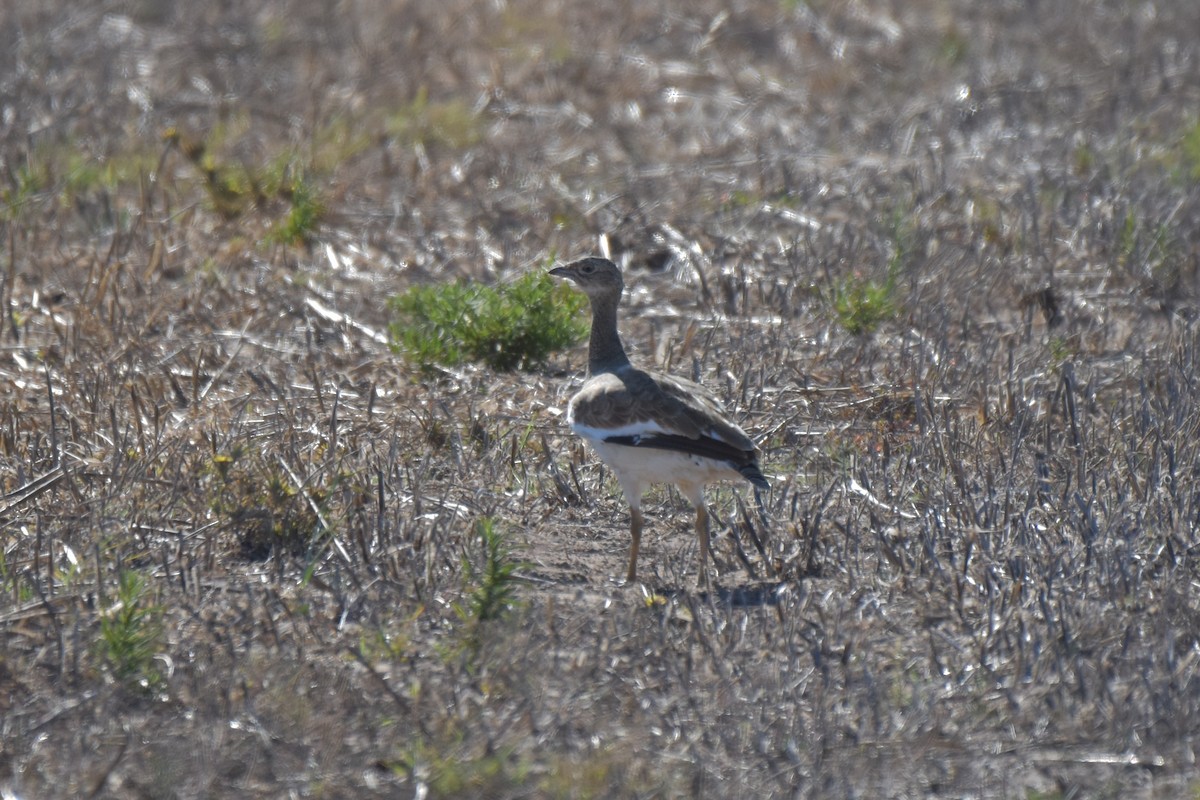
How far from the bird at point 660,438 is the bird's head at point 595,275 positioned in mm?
693

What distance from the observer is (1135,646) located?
5062 millimetres

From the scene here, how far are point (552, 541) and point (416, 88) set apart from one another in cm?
763

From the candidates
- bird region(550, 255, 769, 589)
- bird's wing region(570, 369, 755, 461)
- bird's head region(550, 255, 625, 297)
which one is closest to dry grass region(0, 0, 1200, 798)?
bird region(550, 255, 769, 589)

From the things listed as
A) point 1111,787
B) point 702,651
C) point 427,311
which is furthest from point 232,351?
point 1111,787

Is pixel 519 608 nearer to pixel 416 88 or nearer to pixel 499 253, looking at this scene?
pixel 499 253

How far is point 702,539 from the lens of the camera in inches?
237

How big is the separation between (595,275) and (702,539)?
1.64 m

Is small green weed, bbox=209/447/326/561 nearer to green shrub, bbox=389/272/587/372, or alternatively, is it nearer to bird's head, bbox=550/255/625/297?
bird's head, bbox=550/255/625/297

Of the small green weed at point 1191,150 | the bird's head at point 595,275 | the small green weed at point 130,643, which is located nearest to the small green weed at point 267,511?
the small green weed at point 130,643

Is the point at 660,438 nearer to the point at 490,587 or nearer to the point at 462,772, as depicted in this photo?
the point at 490,587

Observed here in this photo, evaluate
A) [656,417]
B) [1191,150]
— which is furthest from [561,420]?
[1191,150]

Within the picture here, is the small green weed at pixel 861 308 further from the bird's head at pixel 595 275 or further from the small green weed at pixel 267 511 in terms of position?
the small green weed at pixel 267 511

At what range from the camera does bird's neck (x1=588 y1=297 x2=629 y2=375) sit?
692 cm

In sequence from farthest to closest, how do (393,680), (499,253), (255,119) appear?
(255,119), (499,253), (393,680)
